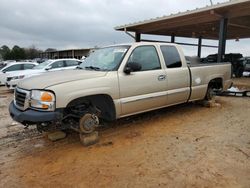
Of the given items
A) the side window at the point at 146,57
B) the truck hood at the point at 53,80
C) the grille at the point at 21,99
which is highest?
the side window at the point at 146,57

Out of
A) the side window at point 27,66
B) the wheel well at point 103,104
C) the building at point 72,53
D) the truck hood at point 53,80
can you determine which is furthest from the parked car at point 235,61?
the building at point 72,53

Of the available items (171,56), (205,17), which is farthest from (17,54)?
(171,56)

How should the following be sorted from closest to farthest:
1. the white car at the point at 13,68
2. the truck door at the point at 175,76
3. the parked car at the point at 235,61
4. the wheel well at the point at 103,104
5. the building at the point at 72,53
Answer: the wheel well at the point at 103,104
the truck door at the point at 175,76
the white car at the point at 13,68
the parked car at the point at 235,61
the building at the point at 72,53

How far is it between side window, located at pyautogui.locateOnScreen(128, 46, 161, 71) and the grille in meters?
2.09

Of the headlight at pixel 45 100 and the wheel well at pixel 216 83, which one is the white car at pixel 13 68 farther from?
the headlight at pixel 45 100

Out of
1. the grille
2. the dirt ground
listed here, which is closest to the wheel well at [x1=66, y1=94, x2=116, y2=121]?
the dirt ground

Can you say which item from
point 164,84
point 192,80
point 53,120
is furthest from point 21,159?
point 192,80

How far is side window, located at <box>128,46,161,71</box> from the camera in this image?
4.81 m

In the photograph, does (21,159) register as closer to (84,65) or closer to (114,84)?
(114,84)

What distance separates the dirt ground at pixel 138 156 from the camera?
3.01 metres

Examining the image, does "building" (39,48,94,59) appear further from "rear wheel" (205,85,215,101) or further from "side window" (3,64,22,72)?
"rear wheel" (205,85,215,101)

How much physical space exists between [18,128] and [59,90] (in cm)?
251

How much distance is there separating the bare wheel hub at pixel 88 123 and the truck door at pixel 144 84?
64 centimetres

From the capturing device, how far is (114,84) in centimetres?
425
